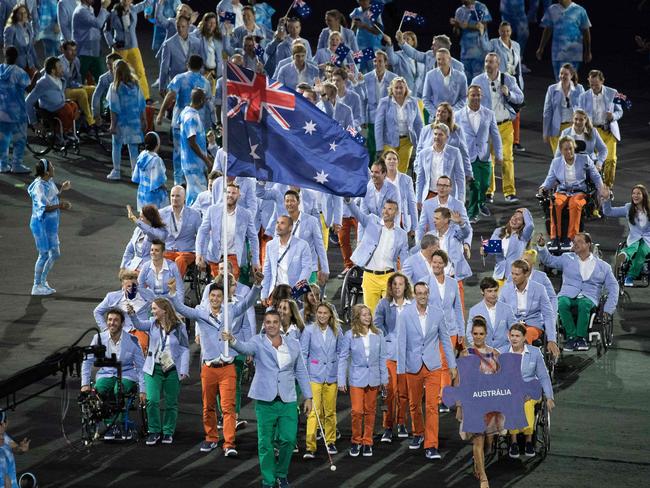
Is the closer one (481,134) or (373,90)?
(481,134)

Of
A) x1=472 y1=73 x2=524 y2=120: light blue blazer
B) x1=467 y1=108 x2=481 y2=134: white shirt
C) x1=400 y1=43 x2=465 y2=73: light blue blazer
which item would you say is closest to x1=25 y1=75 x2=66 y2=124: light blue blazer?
x1=400 y1=43 x2=465 y2=73: light blue blazer

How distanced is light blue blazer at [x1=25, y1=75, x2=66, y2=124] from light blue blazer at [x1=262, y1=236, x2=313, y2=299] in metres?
9.30

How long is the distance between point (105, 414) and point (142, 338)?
5.18 ft

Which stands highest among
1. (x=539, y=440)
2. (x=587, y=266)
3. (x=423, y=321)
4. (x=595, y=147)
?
(x=595, y=147)

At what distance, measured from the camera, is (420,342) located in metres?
16.5

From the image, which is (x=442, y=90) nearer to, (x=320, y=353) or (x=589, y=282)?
(x=589, y=282)

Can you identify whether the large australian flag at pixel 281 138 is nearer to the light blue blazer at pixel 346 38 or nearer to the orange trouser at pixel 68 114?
the orange trouser at pixel 68 114

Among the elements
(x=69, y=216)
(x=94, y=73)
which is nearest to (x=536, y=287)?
(x=69, y=216)

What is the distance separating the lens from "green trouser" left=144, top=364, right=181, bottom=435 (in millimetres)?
16625

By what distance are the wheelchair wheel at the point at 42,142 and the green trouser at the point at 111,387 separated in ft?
36.9

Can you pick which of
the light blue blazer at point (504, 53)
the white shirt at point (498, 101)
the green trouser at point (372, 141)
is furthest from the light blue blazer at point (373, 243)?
the light blue blazer at point (504, 53)

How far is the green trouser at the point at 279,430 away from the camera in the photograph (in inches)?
603

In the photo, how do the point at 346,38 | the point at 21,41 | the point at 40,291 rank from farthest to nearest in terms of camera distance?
the point at 346,38 < the point at 21,41 < the point at 40,291

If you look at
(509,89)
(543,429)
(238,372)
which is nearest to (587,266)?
(543,429)
